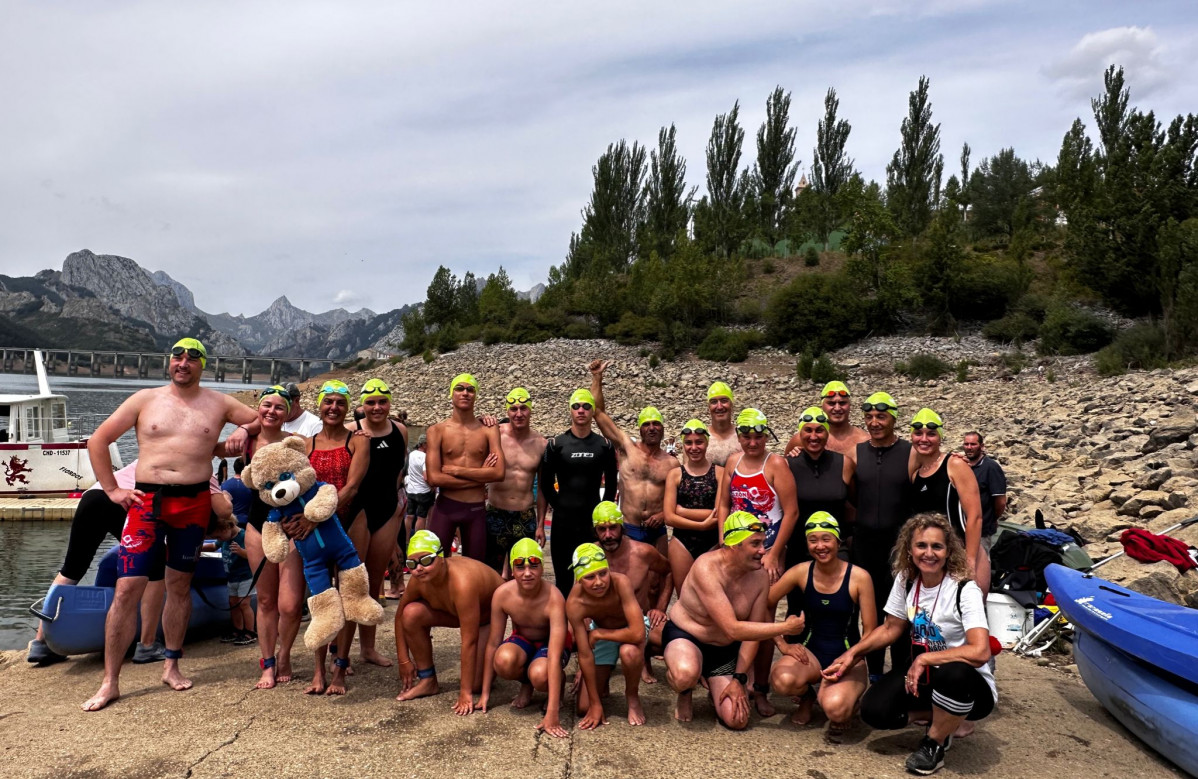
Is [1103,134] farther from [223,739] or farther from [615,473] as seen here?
[223,739]

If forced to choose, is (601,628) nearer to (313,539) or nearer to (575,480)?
(575,480)

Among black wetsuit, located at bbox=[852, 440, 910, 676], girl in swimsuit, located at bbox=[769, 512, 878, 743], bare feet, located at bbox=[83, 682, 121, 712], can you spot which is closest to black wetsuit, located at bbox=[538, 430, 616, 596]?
girl in swimsuit, located at bbox=[769, 512, 878, 743]

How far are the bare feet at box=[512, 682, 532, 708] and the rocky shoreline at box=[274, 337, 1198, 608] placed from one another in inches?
194

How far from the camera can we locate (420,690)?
182 inches

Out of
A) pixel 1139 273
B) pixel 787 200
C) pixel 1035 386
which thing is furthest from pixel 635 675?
pixel 787 200

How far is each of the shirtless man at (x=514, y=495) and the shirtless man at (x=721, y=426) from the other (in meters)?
1.38

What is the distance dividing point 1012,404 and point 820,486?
17.0 metres

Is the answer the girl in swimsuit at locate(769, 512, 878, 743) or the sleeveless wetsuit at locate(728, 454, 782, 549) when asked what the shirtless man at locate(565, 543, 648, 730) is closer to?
the girl in swimsuit at locate(769, 512, 878, 743)

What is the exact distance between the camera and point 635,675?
4352mm

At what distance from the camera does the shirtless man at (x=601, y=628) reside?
4258 mm

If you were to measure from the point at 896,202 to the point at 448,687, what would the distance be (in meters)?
41.9

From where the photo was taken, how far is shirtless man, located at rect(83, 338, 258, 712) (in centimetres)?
447

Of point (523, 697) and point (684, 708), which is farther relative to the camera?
point (523, 697)

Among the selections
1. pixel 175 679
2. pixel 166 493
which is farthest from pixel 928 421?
pixel 175 679
